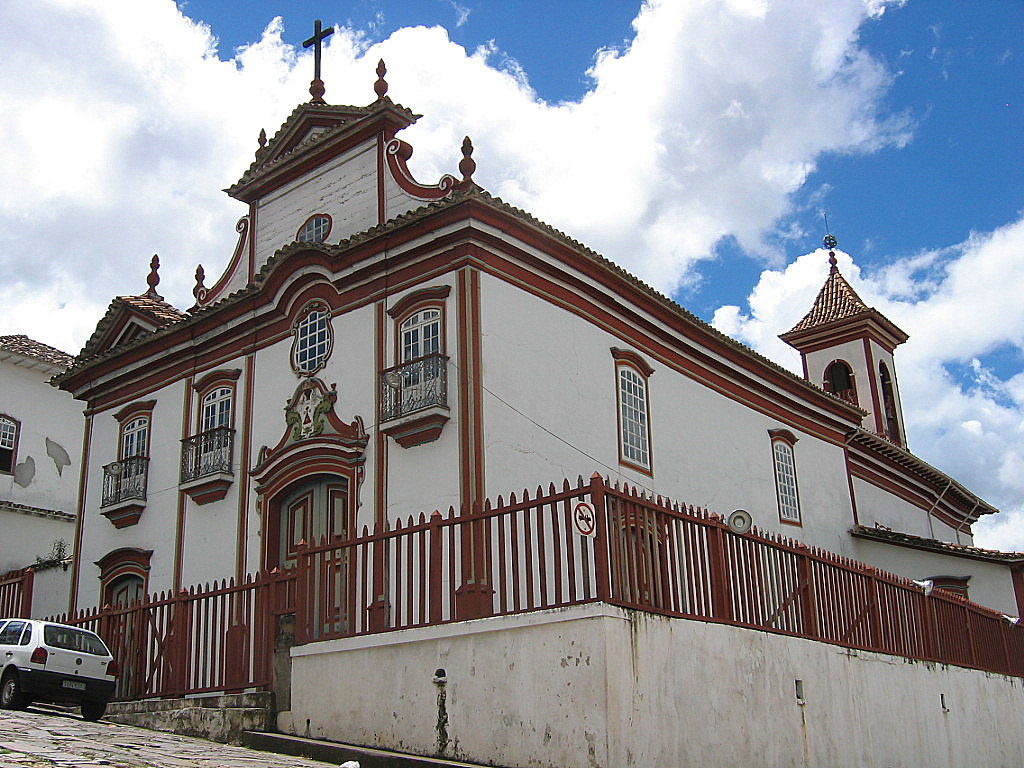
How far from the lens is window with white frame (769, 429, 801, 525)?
72.6 ft

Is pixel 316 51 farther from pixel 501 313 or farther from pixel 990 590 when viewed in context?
pixel 990 590

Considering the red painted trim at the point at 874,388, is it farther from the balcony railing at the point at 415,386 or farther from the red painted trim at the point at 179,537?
the red painted trim at the point at 179,537

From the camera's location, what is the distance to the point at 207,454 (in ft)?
60.0

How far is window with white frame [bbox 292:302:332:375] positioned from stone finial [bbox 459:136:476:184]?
315cm

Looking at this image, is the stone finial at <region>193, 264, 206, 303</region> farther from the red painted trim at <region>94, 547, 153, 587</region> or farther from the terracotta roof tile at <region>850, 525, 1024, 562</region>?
the terracotta roof tile at <region>850, 525, 1024, 562</region>

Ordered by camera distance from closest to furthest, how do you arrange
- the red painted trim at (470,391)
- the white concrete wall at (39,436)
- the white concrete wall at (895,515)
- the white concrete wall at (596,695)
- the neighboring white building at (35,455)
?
the white concrete wall at (596,695) < the red painted trim at (470,391) < the white concrete wall at (895,515) < the neighboring white building at (35,455) < the white concrete wall at (39,436)

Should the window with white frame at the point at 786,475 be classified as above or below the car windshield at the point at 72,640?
above

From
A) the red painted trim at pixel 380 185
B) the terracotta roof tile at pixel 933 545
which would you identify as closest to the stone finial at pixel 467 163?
the red painted trim at pixel 380 185

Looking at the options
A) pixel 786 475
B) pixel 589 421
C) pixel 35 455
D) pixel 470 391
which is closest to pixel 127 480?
pixel 470 391

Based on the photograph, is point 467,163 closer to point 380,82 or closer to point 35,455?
point 380,82

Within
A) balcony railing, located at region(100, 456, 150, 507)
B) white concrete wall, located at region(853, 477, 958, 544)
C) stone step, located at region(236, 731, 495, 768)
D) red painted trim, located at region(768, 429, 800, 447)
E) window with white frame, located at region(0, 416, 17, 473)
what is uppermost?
window with white frame, located at region(0, 416, 17, 473)

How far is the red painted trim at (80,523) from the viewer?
20234mm

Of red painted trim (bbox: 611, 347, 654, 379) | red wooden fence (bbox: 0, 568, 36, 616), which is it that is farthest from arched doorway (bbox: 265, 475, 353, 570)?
red painted trim (bbox: 611, 347, 654, 379)

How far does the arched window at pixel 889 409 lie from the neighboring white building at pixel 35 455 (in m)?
21.7
